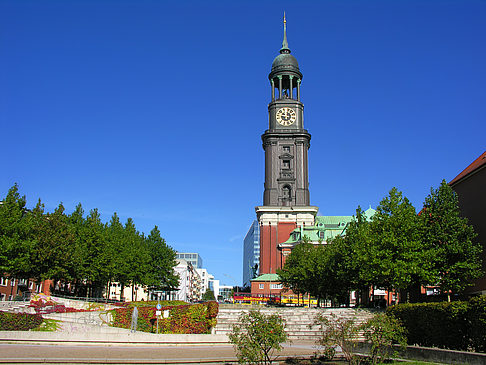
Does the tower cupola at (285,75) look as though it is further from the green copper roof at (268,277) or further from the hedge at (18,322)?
the hedge at (18,322)

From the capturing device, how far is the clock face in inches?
4343

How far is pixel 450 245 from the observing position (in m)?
47.4

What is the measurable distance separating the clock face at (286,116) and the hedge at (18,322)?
79779mm

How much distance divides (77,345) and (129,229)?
49.6 meters

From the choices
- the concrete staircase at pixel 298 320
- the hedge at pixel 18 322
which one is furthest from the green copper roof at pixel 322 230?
the hedge at pixel 18 322

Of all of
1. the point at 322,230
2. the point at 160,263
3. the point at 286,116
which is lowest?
the point at 160,263

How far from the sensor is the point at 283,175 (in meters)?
108

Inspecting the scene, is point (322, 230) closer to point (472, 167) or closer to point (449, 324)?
point (472, 167)

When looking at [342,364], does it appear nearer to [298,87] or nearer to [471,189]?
[471,189]

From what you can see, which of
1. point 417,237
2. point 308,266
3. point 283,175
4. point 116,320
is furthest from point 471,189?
point 283,175

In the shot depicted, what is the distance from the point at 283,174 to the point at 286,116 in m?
13.2

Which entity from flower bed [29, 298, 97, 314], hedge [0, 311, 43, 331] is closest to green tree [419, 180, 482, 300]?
flower bed [29, 298, 97, 314]

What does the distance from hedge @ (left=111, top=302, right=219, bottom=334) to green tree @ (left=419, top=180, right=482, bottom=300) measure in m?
22.0

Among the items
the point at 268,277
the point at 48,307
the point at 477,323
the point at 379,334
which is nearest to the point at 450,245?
the point at 477,323
